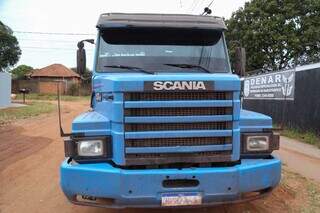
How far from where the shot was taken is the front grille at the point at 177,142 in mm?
5902

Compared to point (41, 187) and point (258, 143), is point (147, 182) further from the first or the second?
point (41, 187)

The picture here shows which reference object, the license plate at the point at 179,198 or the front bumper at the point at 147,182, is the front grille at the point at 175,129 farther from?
the license plate at the point at 179,198

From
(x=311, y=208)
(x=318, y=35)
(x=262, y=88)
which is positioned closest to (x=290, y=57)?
(x=318, y=35)

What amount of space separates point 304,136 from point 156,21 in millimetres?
10889

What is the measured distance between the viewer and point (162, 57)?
718cm

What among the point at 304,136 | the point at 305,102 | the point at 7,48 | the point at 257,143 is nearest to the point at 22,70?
the point at 7,48

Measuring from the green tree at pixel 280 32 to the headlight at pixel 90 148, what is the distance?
31.6 m

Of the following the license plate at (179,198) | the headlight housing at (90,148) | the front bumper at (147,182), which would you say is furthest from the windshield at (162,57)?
the license plate at (179,198)

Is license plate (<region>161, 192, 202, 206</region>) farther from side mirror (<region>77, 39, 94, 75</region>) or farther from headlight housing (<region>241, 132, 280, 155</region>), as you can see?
side mirror (<region>77, 39, 94, 75</region>)

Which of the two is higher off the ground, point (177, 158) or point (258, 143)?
point (258, 143)

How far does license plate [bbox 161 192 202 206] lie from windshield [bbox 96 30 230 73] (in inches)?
71.8

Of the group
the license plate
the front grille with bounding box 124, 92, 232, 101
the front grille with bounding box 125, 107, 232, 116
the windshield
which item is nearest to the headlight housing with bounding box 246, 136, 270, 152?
the front grille with bounding box 125, 107, 232, 116

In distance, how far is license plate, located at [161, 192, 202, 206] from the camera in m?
5.82

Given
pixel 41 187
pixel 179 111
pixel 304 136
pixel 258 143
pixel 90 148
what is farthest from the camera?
pixel 304 136
